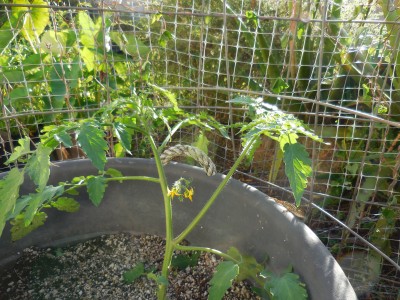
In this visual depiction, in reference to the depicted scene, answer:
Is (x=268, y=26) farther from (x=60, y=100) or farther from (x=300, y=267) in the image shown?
(x=300, y=267)

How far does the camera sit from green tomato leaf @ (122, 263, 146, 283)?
91 centimetres

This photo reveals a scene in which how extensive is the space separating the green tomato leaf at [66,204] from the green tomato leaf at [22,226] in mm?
37

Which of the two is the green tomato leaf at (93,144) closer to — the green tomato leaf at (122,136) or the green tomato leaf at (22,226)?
the green tomato leaf at (122,136)

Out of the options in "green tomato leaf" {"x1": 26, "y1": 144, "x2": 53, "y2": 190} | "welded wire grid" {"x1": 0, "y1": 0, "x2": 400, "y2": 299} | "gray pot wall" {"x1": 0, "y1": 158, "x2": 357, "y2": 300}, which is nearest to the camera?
"green tomato leaf" {"x1": 26, "y1": 144, "x2": 53, "y2": 190}

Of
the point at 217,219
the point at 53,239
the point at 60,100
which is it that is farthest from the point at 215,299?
the point at 60,100

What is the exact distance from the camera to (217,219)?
916 millimetres

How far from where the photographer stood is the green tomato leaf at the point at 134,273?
909mm

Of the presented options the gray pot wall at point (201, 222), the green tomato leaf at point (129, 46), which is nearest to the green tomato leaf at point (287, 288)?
the gray pot wall at point (201, 222)

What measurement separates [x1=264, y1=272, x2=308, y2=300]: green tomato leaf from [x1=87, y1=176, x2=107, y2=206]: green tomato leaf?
351mm

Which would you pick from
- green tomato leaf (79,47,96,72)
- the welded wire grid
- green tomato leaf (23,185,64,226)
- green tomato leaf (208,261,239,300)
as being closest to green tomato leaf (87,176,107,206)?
green tomato leaf (23,185,64,226)

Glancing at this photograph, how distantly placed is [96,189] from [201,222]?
0.28 meters

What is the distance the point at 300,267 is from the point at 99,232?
54 centimetres

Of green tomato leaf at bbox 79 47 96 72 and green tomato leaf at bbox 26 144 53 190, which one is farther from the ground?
green tomato leaf at bbox 79 47 96 72

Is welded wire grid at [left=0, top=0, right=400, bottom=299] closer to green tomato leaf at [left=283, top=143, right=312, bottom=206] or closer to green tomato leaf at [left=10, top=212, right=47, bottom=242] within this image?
green tomato leaf at [left=10, top=212, right=47, bottom=242]
